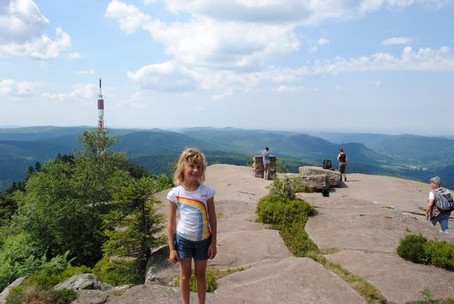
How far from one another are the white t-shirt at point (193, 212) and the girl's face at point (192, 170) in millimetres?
233

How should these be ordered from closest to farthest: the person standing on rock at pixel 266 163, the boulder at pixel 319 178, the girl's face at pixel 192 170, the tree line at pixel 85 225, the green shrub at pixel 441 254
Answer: the girl's face at pixel 192 170 → the green shrub at pixel 441 254 → the tree line at pixel 85 225 → the boulder at pixel 319 178 → the person standing on rock at pixel 266 163

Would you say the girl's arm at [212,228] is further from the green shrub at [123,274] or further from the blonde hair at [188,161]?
the green shrub at [123,274]

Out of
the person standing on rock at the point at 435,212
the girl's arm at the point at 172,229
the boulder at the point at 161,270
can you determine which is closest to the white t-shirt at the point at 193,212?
the girl's arm at the point at 172,229

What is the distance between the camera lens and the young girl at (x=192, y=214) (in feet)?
19.9

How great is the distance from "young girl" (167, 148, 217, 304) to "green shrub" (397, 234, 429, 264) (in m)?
6.83

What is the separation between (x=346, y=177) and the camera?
33312 millimetres

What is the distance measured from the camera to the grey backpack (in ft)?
44.5

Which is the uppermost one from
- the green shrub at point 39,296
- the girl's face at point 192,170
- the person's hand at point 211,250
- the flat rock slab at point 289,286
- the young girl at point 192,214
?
the girl's face at point 192,170

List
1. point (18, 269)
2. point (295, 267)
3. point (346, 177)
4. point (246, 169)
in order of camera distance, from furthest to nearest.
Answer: point (246, 169), point (346, 177), point (18, 269), point (295, 267)

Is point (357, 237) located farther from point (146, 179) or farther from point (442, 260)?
point (146, 179)

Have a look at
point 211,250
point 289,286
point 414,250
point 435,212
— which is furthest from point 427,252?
point 211,250

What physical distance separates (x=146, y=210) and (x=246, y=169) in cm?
2411

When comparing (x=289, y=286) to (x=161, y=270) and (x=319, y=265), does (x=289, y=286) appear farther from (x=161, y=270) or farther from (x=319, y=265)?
(x=161, y=270)

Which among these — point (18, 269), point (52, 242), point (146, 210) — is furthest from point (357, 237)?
point (52, 242)
